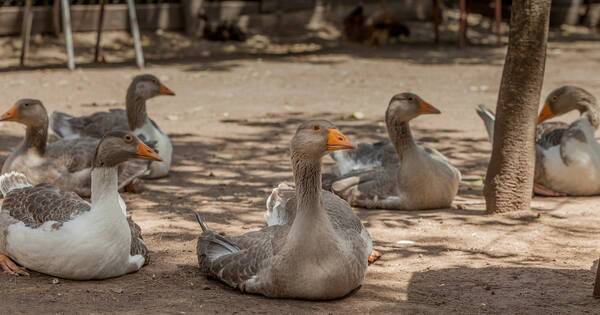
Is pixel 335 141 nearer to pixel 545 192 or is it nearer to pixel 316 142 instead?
pixel 316 142

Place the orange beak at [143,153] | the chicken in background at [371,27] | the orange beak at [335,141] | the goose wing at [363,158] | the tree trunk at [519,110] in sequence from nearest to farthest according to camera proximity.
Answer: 1. the orange beak at [335,141]
2. the orange beak at [143,153]
3. the tree trunk at [519,110]
4. the goose wing at [363,158]
5. the chicken in background at [371,27]

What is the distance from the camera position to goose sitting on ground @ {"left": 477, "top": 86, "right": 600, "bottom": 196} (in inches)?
332

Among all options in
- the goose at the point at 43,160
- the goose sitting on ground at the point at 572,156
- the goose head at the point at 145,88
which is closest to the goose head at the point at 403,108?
the goose sitting on ground at the point at 572,156

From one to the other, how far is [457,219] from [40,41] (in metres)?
11.2

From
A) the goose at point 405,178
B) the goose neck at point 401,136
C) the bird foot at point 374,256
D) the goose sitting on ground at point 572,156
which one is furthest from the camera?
the goose sitting on ground at point 572,156

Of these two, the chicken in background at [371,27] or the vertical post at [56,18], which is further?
the chicken in background at [371,27]

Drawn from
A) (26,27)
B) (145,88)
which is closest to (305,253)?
(145,88)

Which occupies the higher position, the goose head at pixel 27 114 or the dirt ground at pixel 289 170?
the goose head at pixel 27 114

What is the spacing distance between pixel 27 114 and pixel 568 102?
447 cm

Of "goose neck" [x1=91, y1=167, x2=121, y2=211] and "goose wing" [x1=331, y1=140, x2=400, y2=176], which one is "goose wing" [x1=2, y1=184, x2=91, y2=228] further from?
"goose wing" [x1=331, y1=140, x2=400, y2=176]

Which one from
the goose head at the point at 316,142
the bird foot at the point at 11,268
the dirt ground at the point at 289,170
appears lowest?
the dirt ground at the point at 289,170

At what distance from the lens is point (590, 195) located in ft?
28.0

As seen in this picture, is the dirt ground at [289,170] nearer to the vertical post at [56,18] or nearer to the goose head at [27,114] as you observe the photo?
the vertical post at [56,18]

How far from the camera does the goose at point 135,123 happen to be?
30.3 feet
